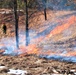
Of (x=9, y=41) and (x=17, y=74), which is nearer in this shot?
(x=17, y=74)

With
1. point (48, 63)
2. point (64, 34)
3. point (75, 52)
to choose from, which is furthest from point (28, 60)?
point (64, 34)

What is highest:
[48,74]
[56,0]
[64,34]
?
[56,0]

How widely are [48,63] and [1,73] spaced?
5166 millimetres

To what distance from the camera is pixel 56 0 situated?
4847 centimetres

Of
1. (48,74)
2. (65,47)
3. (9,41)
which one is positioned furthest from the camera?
(9,41)

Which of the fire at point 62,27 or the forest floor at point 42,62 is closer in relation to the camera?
the forest floor at point 42,62

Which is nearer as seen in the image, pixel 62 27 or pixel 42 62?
pixel 42 62

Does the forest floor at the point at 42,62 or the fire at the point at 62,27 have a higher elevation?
the fire at the point at 62,27

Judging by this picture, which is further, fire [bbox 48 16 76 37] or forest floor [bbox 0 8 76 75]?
fire [bbox 48 16 76 37]

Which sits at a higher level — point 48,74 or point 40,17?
point 40,17

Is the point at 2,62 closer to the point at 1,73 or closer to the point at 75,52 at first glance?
the point at 1,73

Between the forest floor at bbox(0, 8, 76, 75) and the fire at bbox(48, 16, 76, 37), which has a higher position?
the fire at bbox(48, 16, 76, 37)

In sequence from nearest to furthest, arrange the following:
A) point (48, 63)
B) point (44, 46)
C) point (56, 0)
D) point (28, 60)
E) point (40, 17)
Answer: point (48, 63) → point (28, 60) → point (44, 46) → point (40, 17) → point (56, 0)

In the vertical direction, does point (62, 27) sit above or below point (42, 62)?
above
